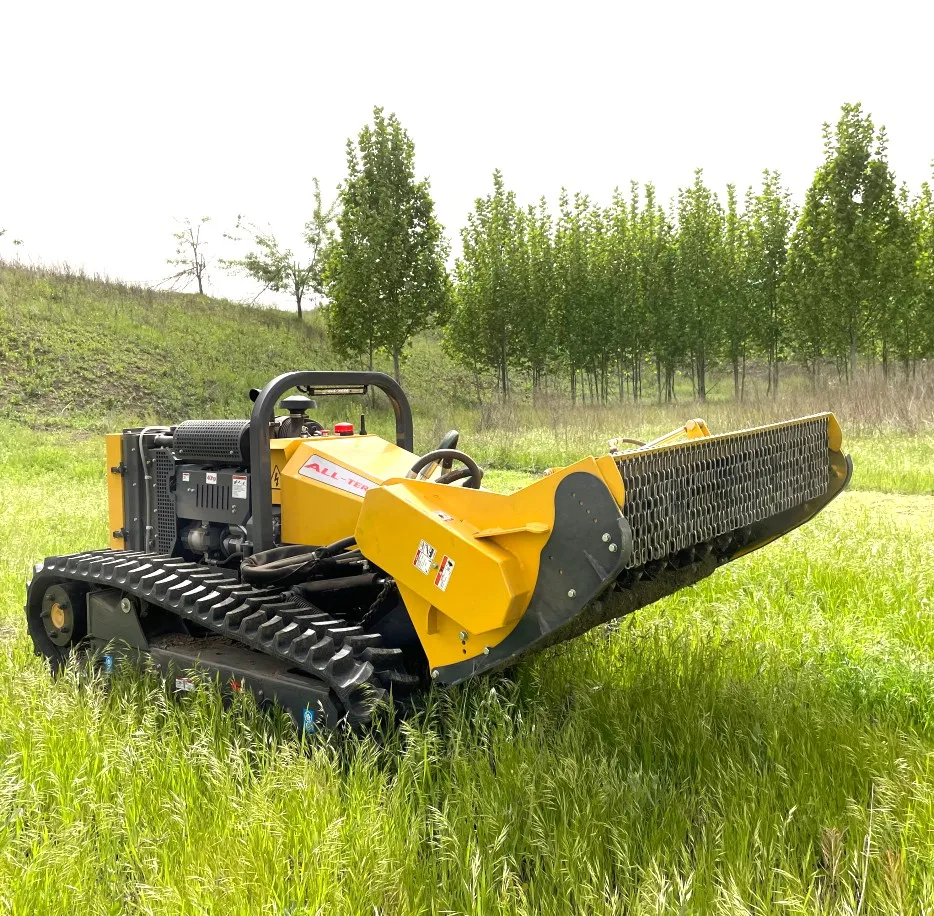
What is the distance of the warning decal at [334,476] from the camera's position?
3600 mm

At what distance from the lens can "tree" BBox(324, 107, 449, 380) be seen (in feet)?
65.9

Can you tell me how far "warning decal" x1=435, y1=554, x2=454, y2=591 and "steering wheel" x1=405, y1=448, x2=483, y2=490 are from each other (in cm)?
60

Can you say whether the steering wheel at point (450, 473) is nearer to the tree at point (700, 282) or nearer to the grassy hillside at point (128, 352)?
the grassy hillside at point (128, 352)

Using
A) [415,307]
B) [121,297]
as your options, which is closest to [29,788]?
[415,307]

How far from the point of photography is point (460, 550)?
8.73 feet

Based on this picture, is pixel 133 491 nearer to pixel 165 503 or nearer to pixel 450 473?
pixel 165 503

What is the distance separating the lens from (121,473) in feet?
15.4

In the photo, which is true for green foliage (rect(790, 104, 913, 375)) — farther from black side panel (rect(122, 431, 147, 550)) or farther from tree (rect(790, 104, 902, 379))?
black side panel (rect(122, 431, 147, 550))

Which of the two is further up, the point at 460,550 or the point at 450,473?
the point at 450,473

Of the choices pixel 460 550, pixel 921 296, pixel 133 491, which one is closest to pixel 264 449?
pixel 460 550

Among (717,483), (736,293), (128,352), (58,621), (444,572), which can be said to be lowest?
(58,621)

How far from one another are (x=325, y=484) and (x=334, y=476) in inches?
2.2

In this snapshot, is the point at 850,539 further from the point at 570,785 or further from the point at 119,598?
the point at 119,598

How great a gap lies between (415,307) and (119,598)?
17456mm
